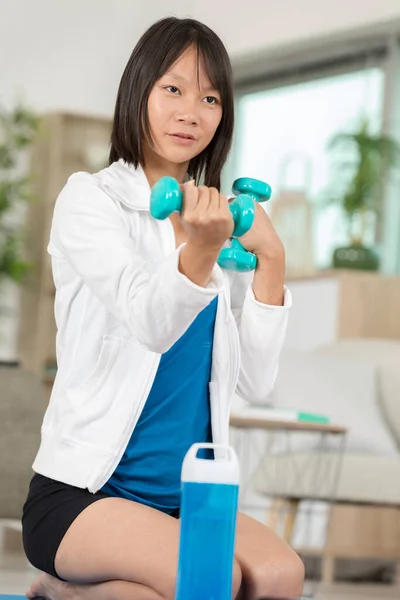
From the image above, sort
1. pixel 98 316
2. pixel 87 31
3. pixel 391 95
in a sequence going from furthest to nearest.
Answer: pixel 87 31 < pixel 391 95 < pixel 98 316

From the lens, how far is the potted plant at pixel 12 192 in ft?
22.7

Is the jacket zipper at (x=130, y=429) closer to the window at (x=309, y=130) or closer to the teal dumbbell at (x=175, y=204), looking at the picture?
the teal dumbbell at (x=175, y=204)

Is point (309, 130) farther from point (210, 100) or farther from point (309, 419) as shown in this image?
point (210, 100)

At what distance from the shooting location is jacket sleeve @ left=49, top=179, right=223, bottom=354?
132 centimetres

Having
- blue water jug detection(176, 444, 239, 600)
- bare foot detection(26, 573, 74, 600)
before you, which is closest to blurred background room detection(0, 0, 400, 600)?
bare foot detection(26, 573, 74, 600)

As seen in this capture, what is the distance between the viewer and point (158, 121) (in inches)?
63.4

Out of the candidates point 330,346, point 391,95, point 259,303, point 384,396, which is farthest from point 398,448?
point 391,95

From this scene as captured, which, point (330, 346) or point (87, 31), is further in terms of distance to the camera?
point (87, 31)

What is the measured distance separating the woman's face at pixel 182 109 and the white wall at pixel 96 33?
5.36 m

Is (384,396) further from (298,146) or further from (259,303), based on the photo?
(298,146)

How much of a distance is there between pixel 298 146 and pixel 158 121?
5.64 metres

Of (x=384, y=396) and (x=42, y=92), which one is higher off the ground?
(x=42, y=92)

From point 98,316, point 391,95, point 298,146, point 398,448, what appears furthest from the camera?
point 298,146

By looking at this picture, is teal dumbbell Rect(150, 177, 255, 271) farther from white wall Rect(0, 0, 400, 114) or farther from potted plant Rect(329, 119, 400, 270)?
white wall Rect(0, 0, 400, 114)
